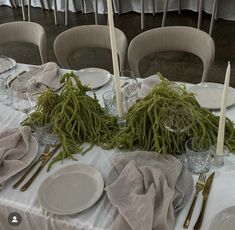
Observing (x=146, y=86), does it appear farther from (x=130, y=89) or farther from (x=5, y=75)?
(x=5, y=75)

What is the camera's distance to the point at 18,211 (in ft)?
3.45

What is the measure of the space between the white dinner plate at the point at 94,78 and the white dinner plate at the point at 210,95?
39cm

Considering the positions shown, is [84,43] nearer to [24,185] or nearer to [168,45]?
[168,45]

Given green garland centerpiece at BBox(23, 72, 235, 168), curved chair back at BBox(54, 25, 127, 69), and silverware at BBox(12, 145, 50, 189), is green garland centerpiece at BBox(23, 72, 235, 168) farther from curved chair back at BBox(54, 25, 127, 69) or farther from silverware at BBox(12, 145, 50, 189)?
curved chair back at BBox(54, 25, 127, 69)

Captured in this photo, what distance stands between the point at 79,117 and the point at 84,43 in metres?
1.06

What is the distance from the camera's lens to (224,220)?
3.07ft

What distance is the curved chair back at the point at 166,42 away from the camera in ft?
6.29

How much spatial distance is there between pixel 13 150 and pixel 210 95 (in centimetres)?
77

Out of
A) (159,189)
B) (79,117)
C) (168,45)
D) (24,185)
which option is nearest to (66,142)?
(79,117)

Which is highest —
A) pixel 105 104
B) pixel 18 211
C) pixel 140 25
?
pixel 105 104

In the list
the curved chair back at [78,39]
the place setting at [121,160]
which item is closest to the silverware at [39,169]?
the place setting at [121,160]

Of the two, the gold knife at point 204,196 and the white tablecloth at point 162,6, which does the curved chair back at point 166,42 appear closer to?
the gold knife at point 204,196

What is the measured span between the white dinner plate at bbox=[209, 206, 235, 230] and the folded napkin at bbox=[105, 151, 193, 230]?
93 mm

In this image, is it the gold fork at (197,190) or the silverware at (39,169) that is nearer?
the gold fork at (197,190)
